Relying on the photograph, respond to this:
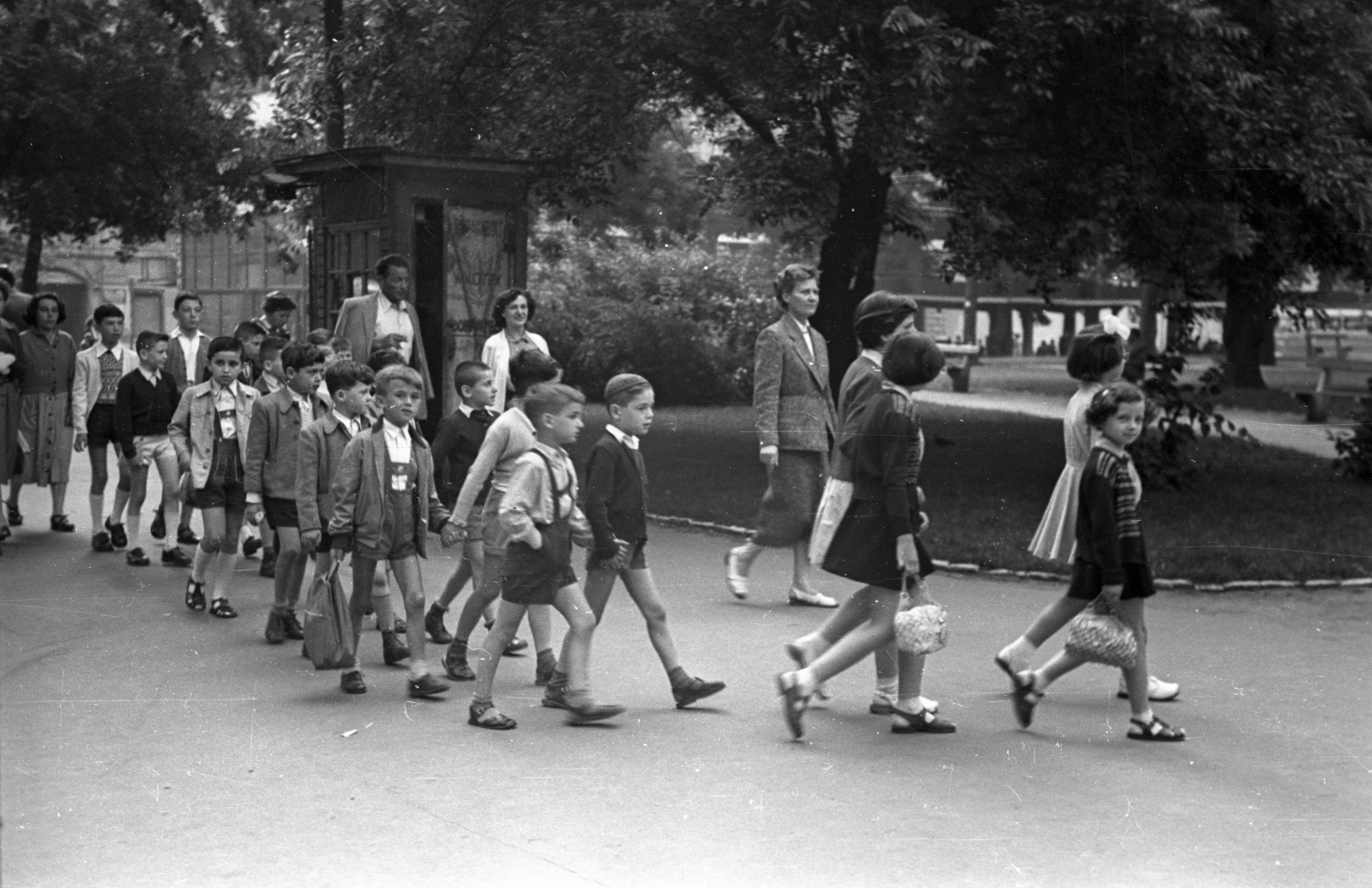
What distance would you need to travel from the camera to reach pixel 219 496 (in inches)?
363

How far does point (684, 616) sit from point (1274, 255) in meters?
8.38

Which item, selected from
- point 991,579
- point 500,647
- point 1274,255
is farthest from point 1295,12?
point 500,647

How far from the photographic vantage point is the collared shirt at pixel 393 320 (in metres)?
11.7

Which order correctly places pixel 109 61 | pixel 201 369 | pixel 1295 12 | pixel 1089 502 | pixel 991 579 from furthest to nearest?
pixel 109 61, pixel 1295 12, pixel 201 369, pixel 991 579, pixel 1089 502

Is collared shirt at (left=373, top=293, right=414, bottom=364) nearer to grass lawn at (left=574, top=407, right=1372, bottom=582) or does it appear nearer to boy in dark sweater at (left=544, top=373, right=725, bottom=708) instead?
grass lawn at (left=574, top=407, right=1372, bottom=582)

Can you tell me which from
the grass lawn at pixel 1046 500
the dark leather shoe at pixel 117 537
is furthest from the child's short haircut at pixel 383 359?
the grass lawn at pixel 1046 500

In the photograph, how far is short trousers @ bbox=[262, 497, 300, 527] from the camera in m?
8.64

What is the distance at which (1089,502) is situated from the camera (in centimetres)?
668

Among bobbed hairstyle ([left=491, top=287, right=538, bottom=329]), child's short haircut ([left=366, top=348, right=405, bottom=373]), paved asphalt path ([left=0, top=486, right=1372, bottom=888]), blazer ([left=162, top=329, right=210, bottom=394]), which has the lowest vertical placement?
paved asphalt path ([left=0, top=486, right=1372, bottom=888])

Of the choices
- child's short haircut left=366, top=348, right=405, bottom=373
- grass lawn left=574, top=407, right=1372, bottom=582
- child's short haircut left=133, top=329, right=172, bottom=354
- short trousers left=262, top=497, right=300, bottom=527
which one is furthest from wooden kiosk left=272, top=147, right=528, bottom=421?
child's short haircut left=366, top=348, right=405, bottom=373

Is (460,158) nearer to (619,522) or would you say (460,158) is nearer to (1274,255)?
(1274,255)

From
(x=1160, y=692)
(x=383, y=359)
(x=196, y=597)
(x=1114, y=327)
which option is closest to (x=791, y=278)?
(x=1114, y=327)

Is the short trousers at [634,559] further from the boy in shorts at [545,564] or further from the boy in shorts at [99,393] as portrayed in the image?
the boy in shorts at [99,393]

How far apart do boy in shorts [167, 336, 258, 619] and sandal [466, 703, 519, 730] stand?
285 centimetres
